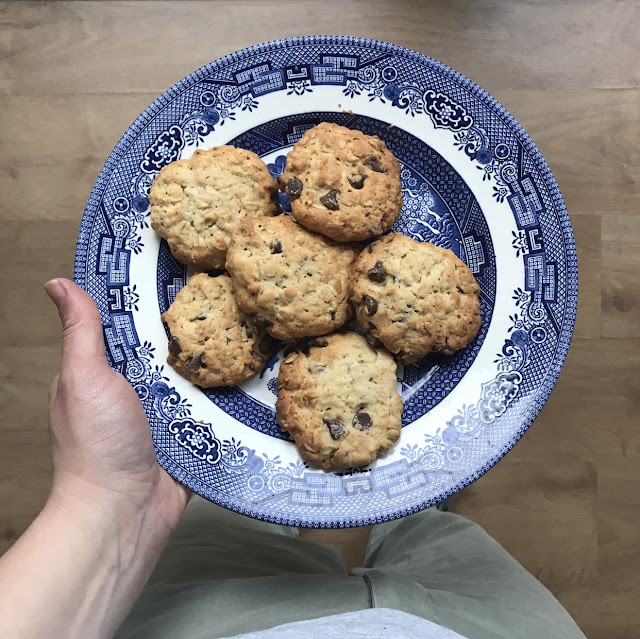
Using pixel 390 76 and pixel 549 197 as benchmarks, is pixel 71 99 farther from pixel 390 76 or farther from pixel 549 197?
pixel 549 197

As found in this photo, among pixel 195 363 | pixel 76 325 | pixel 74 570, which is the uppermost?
pixel 76 325

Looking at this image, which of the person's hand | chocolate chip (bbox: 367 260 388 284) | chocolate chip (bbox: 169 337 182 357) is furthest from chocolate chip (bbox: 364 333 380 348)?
the person's hand

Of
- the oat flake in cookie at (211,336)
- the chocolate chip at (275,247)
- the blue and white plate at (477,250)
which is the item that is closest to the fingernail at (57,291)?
the blue and white plate at (477,250)

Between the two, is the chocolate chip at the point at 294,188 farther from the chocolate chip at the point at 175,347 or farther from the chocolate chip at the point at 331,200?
the chocolate chip at the point at 175,347

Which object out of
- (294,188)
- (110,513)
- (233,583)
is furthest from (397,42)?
(233,583)

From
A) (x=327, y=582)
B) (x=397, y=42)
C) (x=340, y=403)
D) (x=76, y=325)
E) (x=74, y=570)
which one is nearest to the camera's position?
(x=74, y=570)

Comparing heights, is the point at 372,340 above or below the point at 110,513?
above

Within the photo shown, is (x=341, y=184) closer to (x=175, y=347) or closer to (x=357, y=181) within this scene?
(x=357, y=181)
